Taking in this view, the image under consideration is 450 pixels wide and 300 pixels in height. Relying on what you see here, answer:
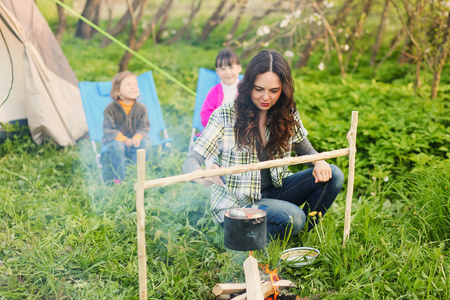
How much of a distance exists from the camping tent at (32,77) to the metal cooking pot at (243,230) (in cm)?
310

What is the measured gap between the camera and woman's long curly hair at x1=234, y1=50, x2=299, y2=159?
2.16 metres

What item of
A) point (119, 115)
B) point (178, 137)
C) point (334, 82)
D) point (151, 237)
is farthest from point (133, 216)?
point (334, 82)

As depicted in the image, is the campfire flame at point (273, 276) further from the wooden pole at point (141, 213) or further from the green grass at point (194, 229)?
the wooden pole at point (141, 213)

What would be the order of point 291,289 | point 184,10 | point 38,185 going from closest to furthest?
point 291,289
point 38,185
point 184,10

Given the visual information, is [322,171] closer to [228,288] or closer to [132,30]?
[228,288]

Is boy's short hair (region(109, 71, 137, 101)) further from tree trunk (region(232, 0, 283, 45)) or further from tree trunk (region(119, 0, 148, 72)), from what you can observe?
tree trunk (region(232, 0, 283, 45))

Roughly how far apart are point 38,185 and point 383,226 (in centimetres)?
256

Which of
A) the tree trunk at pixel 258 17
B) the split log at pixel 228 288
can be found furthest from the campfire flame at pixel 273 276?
the tree trunk at pixel 258 17

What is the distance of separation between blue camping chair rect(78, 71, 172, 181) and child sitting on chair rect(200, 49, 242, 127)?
48 cm

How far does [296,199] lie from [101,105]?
2552mm

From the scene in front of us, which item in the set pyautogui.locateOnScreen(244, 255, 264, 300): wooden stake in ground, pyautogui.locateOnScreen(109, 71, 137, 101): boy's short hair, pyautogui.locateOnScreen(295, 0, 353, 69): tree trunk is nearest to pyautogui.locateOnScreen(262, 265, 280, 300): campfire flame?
pyautogui.locateOnScreen(244, 255, 264, 300): wooden stake in ground

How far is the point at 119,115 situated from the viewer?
3.96 meters

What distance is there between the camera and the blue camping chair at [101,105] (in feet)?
13.4

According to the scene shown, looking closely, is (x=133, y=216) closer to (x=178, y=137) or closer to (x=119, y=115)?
(x=119, y=115)
